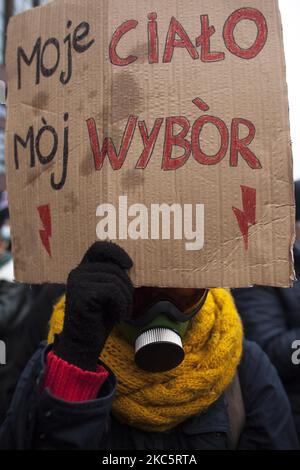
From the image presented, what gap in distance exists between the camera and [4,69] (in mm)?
896

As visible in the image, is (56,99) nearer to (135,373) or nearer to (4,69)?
(4,69)

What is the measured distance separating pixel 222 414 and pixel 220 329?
0.76ft

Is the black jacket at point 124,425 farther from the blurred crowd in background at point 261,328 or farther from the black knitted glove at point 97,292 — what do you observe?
the blurred crowd in background at point 261,328

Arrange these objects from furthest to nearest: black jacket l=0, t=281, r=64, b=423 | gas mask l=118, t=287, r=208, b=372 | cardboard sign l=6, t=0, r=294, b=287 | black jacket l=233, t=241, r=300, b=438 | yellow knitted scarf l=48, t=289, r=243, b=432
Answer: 1. black jacket l=233, t=241, r=300, b=438
2. black jacket l=0, t=281, r=64, b=423
3. yellow knitted scarf l=48, t=289, r=243, b=432
4. gas mask l=118, t=287, r=208, b=372
5. cardboard sign l=6, t=0, r=294, b=287

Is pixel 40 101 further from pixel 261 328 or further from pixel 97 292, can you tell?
pixel 261 328

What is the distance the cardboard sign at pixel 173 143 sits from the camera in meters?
0.73

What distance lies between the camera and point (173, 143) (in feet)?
2.44

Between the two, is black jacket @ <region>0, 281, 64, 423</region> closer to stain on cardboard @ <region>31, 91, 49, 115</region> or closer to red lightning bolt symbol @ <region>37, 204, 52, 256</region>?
red lightning bolt symbol @ <region>37, 204, 52, 256</region>

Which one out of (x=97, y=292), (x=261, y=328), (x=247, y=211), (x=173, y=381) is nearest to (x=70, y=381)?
(x=97, y=292)

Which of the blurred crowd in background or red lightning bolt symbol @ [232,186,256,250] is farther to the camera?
the blurred crowd in background

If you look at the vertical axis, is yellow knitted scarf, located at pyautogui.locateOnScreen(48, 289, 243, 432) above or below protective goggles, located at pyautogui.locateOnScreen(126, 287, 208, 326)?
below

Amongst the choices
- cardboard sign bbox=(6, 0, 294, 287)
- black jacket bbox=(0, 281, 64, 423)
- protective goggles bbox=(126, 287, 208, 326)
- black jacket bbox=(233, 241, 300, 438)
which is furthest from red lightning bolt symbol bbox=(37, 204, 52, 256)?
black jacket bbox=(233, 241, 300, 438)

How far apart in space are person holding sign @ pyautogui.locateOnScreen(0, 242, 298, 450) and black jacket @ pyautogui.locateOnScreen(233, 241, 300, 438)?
15.4 inches

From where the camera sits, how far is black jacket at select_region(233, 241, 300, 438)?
1.61m
